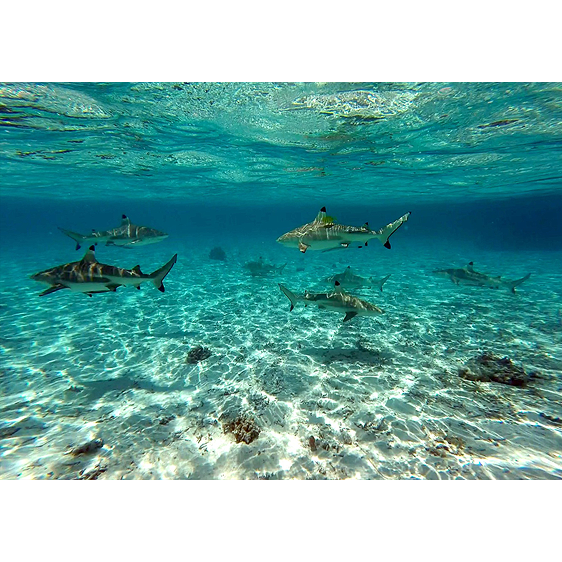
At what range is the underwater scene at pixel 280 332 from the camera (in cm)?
535

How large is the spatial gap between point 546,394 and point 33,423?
11.9 m

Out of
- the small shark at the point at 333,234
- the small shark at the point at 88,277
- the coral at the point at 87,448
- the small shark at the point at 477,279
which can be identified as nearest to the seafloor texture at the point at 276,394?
the coral at the point at 87,448

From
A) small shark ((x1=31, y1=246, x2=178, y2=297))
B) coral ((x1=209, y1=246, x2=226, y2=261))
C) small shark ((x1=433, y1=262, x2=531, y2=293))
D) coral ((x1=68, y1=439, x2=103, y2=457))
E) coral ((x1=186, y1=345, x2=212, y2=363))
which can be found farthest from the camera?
coral ((x1=209, y1=246, x2=226, y2=261))

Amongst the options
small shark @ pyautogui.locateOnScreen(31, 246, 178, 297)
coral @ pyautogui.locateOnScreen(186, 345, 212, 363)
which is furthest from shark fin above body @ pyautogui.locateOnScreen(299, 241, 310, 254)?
coral @ pyautogui.locateOnScreen(186, 345, 212, 363)

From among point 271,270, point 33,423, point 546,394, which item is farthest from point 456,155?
point 33,423

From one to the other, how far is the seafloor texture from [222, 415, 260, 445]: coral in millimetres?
36

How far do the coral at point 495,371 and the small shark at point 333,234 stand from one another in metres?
4.26

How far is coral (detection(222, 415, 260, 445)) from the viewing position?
561 cm

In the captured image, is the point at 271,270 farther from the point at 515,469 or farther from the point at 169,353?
the point at 515,469

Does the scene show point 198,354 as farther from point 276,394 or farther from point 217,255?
point 217,255

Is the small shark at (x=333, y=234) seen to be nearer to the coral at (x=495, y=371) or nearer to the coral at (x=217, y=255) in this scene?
the coral at (x=495, y=371)

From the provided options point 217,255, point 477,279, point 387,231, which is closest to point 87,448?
point 387,231

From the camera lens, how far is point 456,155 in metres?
22.5

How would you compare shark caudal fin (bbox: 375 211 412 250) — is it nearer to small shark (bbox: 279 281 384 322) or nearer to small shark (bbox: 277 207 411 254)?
small shark (bbox: 277 207 411 254)
